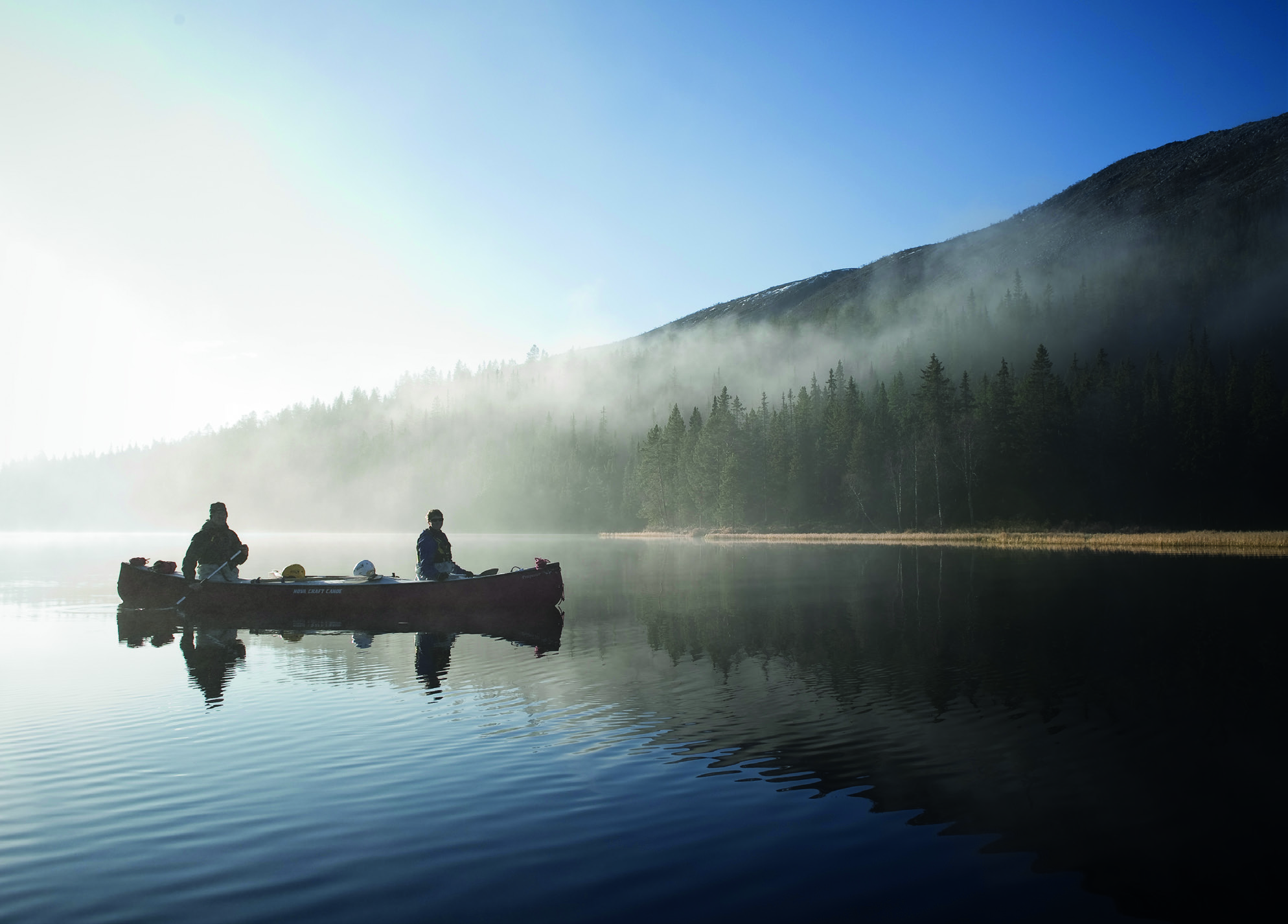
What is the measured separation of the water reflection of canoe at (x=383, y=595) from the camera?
27.2m

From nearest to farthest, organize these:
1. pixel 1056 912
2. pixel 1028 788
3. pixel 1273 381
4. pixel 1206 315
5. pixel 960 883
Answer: pixel 1056 912
pixel 960 883
pixel 1028 788
pixel 1273 381
pixel 1206 315

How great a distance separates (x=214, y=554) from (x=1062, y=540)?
75.1 meters

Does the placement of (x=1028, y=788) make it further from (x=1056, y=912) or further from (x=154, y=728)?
(x=154, y=728)

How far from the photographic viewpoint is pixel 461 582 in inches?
1072

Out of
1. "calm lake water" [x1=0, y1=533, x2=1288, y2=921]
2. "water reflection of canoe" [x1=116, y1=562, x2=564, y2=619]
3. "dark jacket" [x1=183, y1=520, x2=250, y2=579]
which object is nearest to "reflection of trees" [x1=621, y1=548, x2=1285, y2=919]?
"calm lake water" [x1=0, y1=533, x2=1288, y2=921]

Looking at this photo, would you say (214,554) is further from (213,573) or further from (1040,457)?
(1040,457)

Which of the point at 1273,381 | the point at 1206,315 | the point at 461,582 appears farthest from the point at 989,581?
the point at 1206,315

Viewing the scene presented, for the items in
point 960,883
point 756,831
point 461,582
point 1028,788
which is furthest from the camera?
point 461,582

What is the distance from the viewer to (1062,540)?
7825 centimetres

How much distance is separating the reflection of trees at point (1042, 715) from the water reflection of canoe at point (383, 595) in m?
4.08

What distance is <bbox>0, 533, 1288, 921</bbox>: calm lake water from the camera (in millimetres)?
7324

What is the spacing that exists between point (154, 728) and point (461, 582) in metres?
13.4

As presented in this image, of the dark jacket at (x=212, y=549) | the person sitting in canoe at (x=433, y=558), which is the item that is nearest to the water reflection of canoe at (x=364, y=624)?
the person sitting in canoe at (x=433, y=558)

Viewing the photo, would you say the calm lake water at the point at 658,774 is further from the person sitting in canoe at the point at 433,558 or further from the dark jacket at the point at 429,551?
the dark jacket at the point at 429,551
